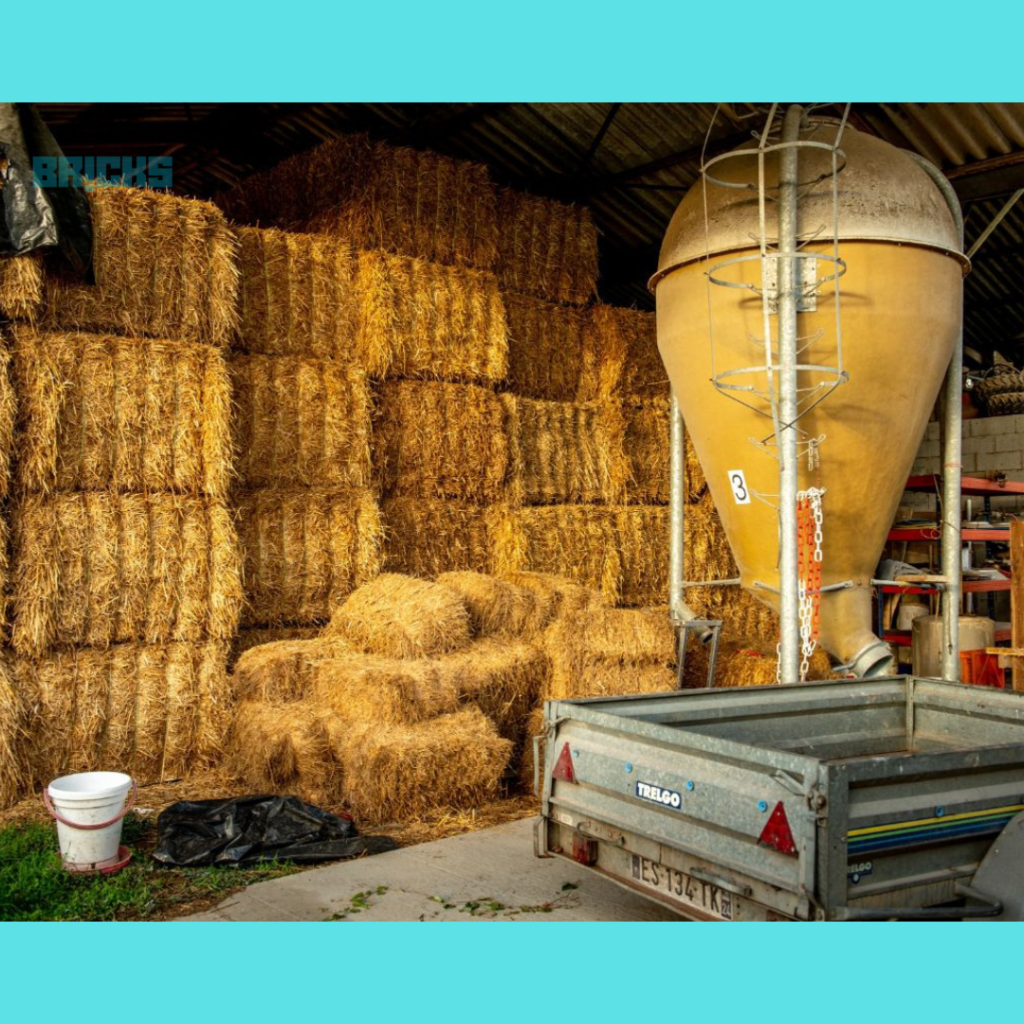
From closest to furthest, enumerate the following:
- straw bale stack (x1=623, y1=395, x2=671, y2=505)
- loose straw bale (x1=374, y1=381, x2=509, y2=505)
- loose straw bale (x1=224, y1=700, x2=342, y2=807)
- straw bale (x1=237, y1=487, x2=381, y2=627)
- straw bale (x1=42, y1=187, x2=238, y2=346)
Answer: loose straw bale (x1=224, y1=700, x2=342, y2=807) → straw bale (x1=42, y1=187, x2=238, y2=346) → straw bale (x1=237, y1=487, x2=381, y2=627) → loose straw bale (x1=374, y1=381, x2=509, y2=505) → straw bale stack (x1=623, y1=395, x2=671, y2=505)

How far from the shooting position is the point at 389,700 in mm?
6566

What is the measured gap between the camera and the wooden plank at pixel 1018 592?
27.9 feet

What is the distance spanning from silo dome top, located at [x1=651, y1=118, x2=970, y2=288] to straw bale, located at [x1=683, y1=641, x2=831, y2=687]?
11.4ft

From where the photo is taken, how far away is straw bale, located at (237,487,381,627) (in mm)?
8164

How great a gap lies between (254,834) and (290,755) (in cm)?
91

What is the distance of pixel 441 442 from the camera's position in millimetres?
9422

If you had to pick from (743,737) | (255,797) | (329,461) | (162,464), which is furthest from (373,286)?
(743,737)

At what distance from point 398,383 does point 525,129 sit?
3.82 meters

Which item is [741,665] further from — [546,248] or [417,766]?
[546,248]

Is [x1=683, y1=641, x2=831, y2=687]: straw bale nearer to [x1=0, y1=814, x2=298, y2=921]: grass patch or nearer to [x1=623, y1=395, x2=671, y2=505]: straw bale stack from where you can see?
[x1=623, y1=395, x2=671, y2=505]: straw bale stack

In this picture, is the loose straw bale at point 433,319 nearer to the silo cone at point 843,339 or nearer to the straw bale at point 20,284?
the silo cone at point 843,339

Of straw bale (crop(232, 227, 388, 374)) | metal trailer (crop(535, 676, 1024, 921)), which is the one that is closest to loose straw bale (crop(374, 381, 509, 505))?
straw bale (crop(232, 227, 388, 374))

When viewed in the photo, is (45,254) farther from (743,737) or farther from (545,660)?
(743,737)

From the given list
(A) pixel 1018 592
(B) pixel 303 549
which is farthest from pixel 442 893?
(A) pixel 1018 592
